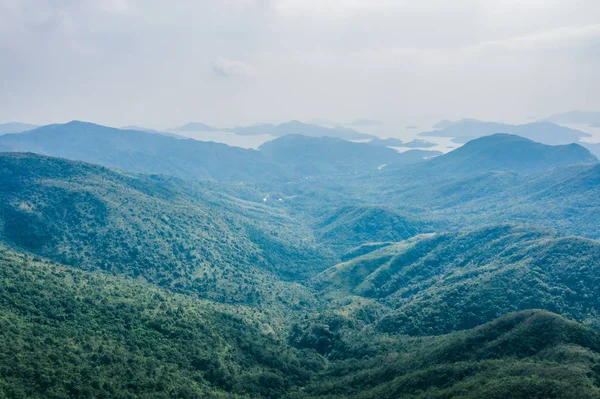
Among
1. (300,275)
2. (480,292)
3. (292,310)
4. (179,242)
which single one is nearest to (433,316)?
(480,292)

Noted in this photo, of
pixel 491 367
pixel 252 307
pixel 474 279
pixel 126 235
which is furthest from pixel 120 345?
pixel 474 279

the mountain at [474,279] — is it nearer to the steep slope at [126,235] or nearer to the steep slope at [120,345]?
the steep slope at [126,235]

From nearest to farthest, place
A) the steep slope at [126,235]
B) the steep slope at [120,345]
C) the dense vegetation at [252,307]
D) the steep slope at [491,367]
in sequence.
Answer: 1. the steep slope at [491,367]
2. the steep slope at [120,345]
3. the dense vegetation at [252,307]
4. the steep slope at [126,235]

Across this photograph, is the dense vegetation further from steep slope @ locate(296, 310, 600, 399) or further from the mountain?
the mountain

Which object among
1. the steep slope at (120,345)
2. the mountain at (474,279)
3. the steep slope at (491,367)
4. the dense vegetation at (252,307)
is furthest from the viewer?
the mountain at (474,279)

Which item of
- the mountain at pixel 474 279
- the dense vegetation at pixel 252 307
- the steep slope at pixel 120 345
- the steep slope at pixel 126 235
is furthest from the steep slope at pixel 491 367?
the steep slope at pixel 126 235

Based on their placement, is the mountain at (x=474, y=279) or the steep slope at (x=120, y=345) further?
the mountain at (x=474, y=279)
